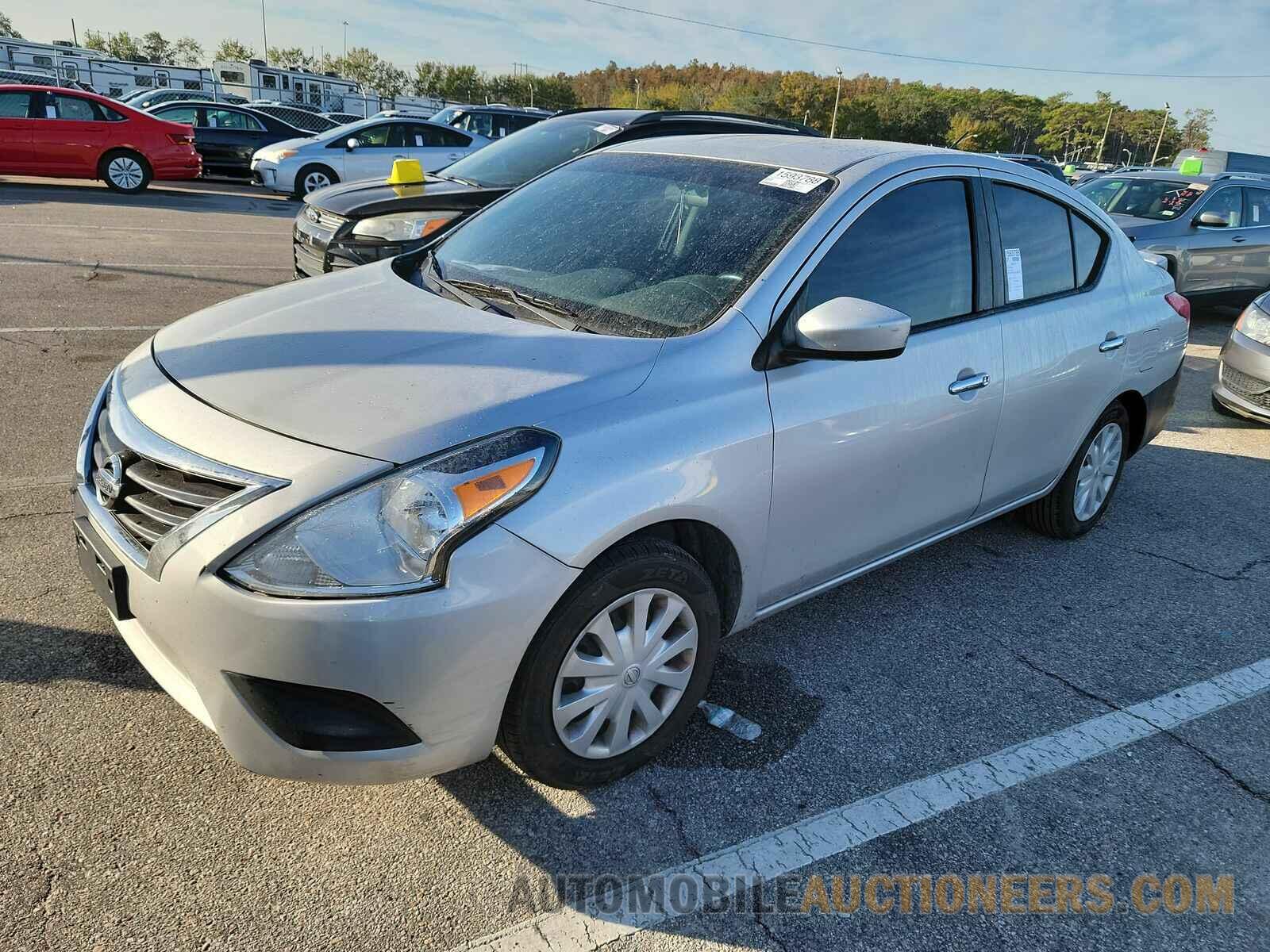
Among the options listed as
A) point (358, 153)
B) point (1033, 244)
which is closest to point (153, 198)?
point (358, 153)

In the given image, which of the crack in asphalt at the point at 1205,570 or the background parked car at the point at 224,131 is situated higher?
the background parked car at the point at 224,131

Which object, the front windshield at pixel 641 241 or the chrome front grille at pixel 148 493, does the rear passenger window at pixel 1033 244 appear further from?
the chrome front grille at pixel 148 493

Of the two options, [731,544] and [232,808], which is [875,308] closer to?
[731,544]

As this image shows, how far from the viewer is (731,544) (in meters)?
2.54

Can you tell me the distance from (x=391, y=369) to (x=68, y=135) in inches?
582

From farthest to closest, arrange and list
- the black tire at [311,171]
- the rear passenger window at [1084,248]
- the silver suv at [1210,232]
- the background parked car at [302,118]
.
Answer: the background parked car at [302,118], the black tire at [311,171], the silver suv at [1210,232], the rear passenger window at [1084,248]

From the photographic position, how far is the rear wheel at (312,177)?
15.4 m

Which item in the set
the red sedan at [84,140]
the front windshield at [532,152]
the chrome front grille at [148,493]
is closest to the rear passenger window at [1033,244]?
the chrome front grille at [148,493]

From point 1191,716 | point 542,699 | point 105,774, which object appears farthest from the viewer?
point 1191,716

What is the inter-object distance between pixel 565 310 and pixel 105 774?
177 centimetres

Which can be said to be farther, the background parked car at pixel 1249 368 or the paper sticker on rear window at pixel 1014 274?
the background parked car at pixel 1249 368

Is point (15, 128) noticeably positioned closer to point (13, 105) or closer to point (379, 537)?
point (13, 105)

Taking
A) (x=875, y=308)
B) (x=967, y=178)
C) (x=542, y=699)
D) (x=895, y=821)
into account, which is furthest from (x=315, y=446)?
(x=967, y=178)

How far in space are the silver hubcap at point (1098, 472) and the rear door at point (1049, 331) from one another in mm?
251
